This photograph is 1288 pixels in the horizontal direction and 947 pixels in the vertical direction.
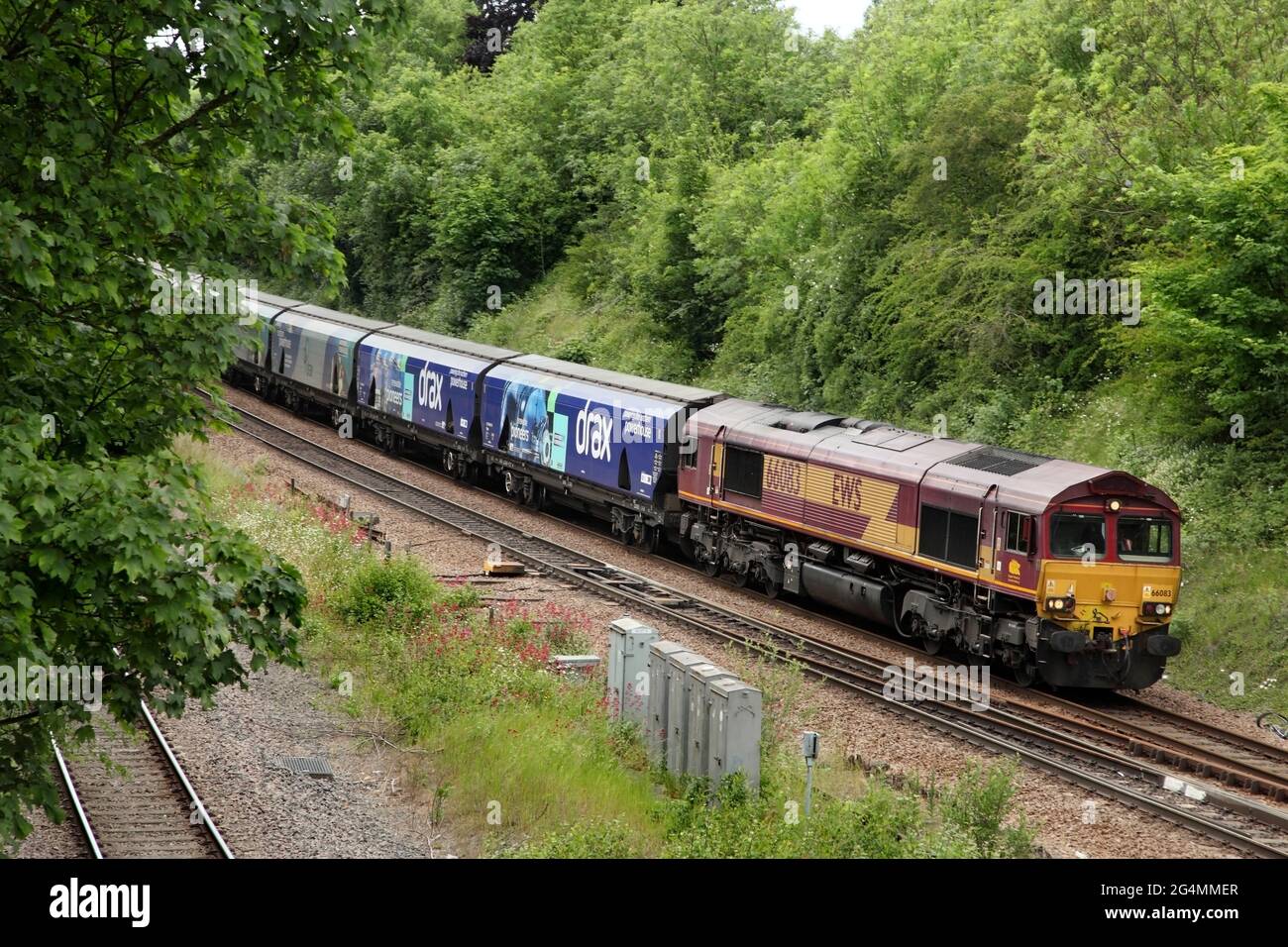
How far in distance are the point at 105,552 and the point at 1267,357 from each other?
59.1ft

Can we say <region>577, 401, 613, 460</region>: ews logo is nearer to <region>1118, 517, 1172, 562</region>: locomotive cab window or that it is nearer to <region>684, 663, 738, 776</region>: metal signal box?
<region>1118, 517, 1172, 562</region>: locomotive cab window

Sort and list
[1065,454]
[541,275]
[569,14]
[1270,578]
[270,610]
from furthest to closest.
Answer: [569,14], [541,275], [1065,454], [1270,578], [270,610]

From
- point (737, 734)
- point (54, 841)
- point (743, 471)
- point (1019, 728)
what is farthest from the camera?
point (743, 471)

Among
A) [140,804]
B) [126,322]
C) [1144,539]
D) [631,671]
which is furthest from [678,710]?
[1144,539]

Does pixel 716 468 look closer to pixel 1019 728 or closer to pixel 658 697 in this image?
pixel 1019 728

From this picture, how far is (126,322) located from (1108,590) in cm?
1313

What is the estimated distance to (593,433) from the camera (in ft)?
92.1

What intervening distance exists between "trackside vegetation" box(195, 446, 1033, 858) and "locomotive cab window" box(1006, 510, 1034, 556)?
351cm

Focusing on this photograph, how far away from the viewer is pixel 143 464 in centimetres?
847

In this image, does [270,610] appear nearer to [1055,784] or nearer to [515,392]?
[1055,784]

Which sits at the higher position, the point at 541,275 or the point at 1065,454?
the point at 541,275

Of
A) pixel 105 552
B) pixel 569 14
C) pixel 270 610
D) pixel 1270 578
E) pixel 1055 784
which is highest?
pixel 569 14

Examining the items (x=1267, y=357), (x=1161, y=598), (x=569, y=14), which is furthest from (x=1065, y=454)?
(x=569, y=14)

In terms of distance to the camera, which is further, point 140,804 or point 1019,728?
point 1019,728
